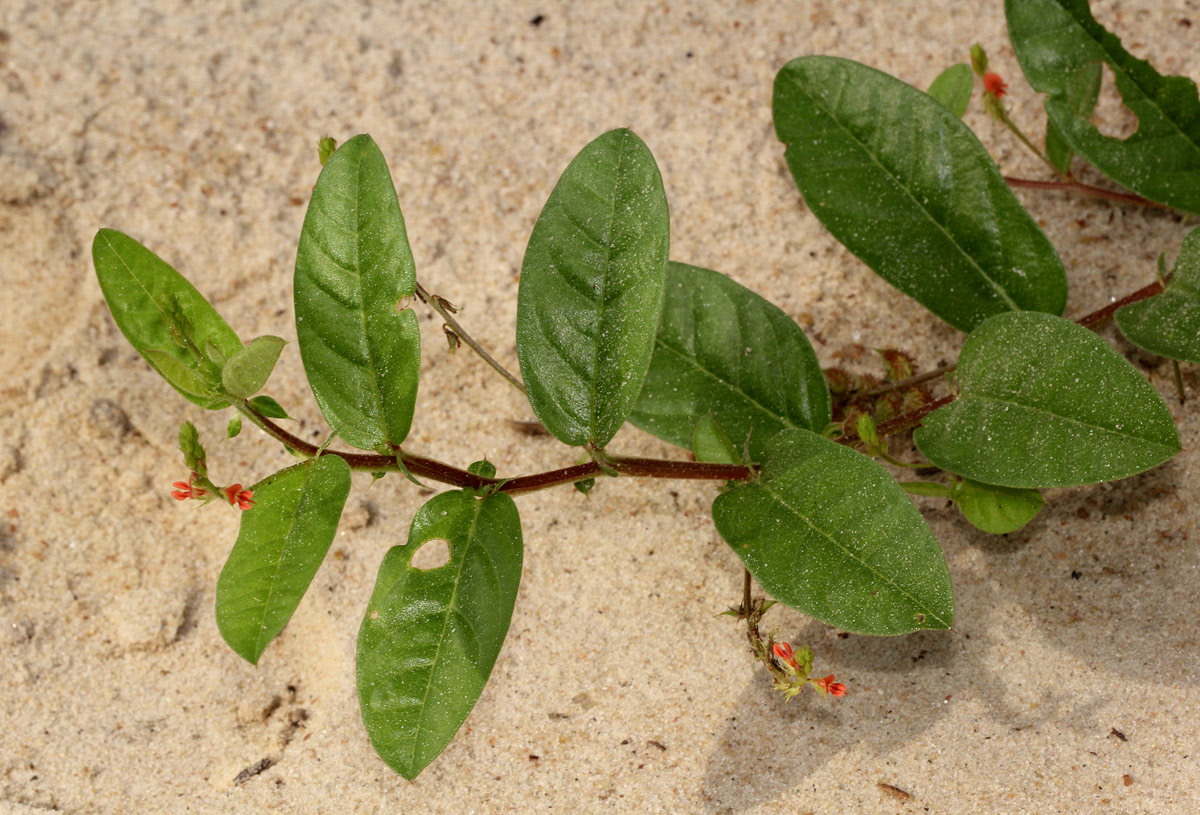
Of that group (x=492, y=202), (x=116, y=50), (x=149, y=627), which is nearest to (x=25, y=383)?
(x=149, y=627)

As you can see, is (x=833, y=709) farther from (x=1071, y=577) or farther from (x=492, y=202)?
(x=492, y=202)

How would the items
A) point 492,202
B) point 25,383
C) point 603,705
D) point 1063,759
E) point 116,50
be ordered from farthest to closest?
point 116,50 → point 492,202 → point 25,383 → point 603,705 → point 1063,759

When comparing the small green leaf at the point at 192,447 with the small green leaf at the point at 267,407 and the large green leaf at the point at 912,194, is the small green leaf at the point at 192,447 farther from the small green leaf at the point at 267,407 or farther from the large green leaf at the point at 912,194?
the large green leaf at the point at 912,194

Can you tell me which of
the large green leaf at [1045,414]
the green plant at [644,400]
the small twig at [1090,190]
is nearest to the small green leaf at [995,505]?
the green plant at [644,400]

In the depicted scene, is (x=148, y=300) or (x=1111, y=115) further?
(x=1111, y=115)

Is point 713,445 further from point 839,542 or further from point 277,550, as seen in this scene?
point 277,550

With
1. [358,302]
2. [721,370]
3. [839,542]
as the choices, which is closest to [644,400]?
[721,370]

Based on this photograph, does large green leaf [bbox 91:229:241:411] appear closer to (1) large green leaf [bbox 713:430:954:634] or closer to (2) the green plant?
(2) the green plant

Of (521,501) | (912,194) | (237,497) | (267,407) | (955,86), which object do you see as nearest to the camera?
(237,497)
